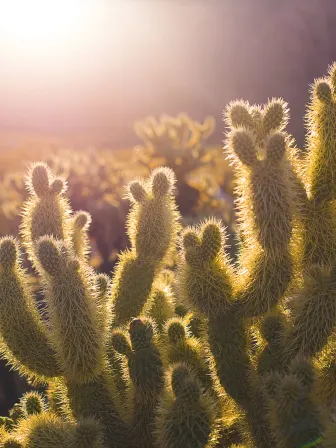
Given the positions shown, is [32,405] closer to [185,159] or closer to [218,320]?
[218,320]

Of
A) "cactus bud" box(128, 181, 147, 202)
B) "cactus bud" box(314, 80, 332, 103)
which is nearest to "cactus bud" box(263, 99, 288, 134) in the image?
"cactus bud" box(314, 80, 332, 103)

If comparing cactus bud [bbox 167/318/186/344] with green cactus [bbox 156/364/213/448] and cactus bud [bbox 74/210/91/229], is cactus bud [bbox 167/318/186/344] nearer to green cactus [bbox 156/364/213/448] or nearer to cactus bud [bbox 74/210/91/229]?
green cactus [bbox 156/364/213/448]

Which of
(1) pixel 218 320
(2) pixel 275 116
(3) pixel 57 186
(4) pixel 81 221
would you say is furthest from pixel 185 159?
(1) pixel 218 320

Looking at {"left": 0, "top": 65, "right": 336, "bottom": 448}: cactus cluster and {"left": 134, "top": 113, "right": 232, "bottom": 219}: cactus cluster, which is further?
{"left": 134, "top": 113, "right": 232, "bottom": 219}: cactus cluster

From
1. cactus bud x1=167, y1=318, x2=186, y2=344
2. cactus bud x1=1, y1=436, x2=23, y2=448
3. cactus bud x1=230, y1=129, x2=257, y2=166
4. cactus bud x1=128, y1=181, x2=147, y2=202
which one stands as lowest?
cactus bud x1=1, y1=436, x2=23, y2=448

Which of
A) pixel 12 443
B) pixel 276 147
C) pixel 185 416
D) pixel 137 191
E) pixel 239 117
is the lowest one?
pixel 185 416

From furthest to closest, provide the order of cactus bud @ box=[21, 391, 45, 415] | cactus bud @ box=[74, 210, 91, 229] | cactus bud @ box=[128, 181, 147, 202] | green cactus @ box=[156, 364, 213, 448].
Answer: cactus bud @ box=[74, 210, 91, 229]
cactus bud @ box=[21, 391, 45, 415]
cactus bud @ box=[128, 181, 147, 202]
green cactus @ box=[156, 364, 213, 448]

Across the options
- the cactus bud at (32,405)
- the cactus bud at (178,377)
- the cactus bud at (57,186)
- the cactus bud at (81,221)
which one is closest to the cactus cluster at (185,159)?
the cactus bud at (81,221)

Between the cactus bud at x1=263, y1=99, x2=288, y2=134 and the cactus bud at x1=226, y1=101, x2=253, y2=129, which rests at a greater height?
the cactus bud at x1=226, y1=101, x2=253, y2=129
